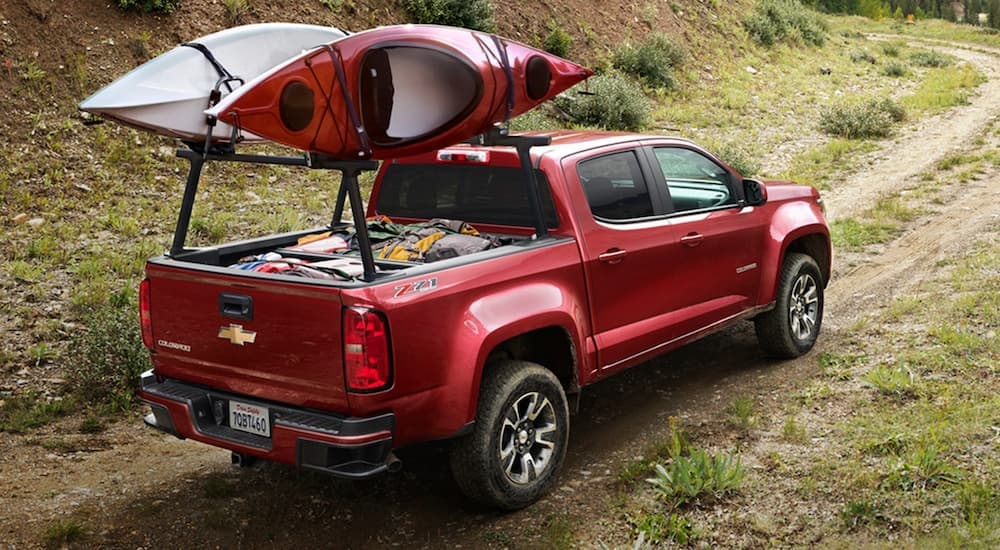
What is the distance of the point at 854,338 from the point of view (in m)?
7.47

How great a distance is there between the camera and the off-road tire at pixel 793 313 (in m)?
7.09

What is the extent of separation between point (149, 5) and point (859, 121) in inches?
475

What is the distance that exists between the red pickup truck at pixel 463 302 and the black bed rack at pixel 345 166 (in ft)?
0.04

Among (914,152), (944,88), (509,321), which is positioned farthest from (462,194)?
(944,88)

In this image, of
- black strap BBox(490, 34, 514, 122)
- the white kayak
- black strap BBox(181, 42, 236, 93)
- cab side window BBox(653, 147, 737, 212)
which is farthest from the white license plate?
cab side window BBox(653, 147, 737, 212)

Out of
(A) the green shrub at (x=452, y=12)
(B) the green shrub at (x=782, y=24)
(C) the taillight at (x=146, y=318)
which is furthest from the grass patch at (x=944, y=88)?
(C) the taillight at (x=146, y=318)

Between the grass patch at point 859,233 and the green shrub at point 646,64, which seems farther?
the green shrub at point 646,64

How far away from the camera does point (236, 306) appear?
4574mm

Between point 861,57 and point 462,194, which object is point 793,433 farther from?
point 861,57

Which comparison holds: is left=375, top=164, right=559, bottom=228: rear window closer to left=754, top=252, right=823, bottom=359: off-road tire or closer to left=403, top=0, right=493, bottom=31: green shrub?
left=754, top=252, right=823, bottom=359: off-road tire

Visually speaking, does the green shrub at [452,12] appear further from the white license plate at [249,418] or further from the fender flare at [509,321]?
the white license plate at [249,418]

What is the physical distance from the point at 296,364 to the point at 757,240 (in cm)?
372

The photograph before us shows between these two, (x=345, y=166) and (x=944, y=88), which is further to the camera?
(x=944, y=88)

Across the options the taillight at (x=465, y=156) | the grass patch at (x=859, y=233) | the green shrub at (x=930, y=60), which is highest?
the green shrub at (x=930, y=60)
